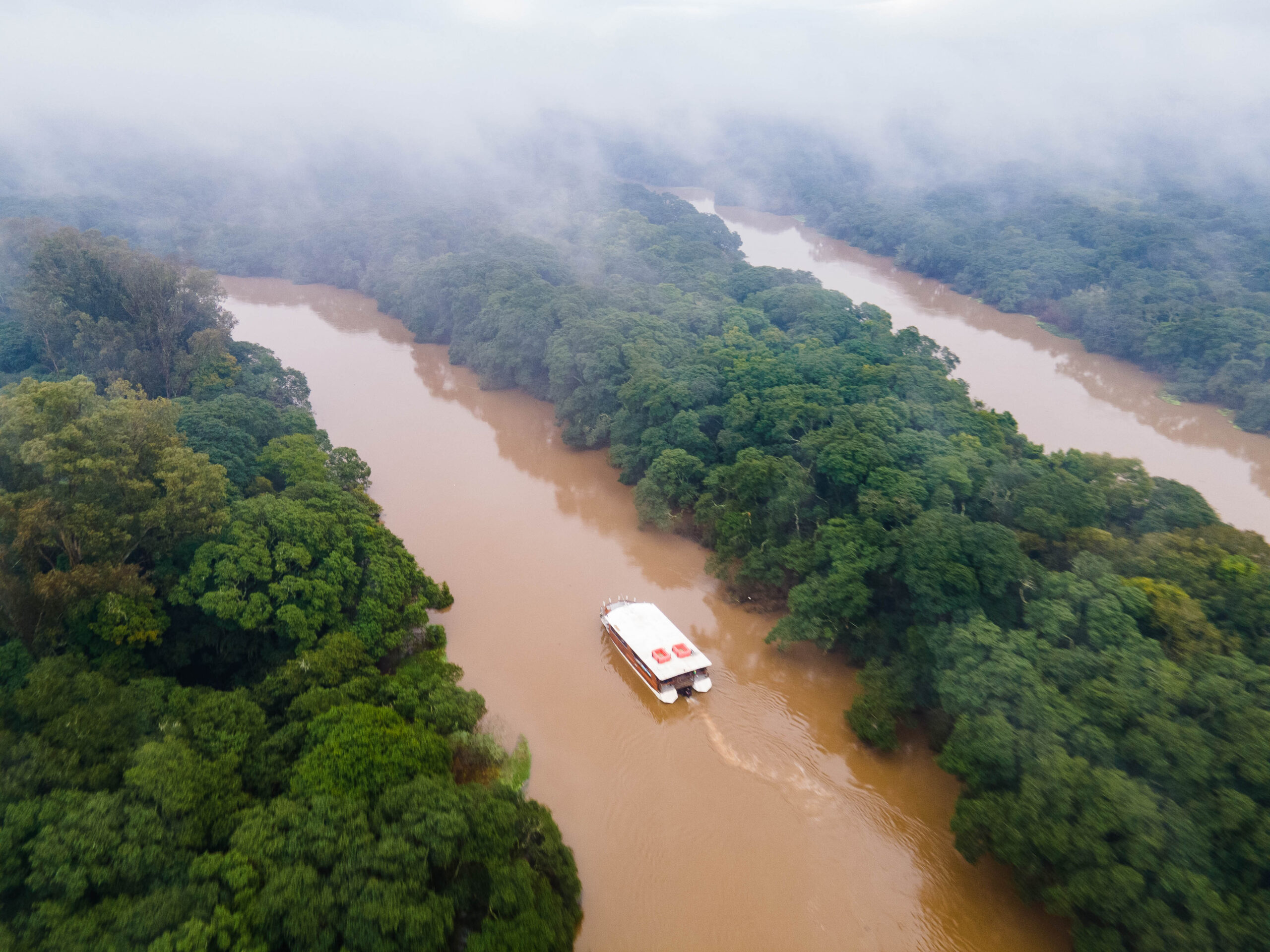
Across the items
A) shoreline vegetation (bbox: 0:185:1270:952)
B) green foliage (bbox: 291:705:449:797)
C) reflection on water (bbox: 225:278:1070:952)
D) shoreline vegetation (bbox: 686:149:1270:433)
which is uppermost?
shoreline vegetation (bbox: 686:149:1270:433)

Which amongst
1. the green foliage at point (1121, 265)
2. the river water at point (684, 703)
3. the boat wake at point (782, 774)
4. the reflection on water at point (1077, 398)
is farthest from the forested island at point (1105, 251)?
the boat wake at point (782, 774)

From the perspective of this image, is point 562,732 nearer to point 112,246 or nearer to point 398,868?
point 398,868

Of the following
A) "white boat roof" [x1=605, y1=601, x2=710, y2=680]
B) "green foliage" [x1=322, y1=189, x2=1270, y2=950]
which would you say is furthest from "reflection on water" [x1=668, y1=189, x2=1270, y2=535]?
"white boat roof" [x1=605, y1=601, x2=710, y2=680]

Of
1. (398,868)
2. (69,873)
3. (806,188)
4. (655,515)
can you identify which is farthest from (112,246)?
(806,188)

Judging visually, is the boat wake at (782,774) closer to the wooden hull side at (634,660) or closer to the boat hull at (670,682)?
the boat hull at (670,682)

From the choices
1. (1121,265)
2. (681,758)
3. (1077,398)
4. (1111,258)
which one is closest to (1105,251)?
(1111,258)

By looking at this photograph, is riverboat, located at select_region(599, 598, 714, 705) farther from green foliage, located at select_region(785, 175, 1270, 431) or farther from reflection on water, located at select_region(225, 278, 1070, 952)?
green foliage, located at select_region(785, 175, 1270, 431)
